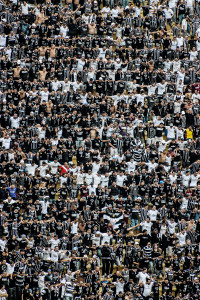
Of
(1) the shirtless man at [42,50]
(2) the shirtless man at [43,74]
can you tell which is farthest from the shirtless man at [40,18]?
(2) the shirtless man at [43,74]

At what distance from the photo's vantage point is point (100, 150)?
152 ft

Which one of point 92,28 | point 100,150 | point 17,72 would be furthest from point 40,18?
point 100,150

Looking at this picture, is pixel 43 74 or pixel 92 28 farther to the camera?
pixel 92 28

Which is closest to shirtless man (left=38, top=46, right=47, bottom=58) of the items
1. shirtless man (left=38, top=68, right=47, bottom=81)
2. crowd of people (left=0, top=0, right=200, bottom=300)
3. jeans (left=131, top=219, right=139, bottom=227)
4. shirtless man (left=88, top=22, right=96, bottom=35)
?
crowd of people (left=0, top=0, right=200, bottom=300)

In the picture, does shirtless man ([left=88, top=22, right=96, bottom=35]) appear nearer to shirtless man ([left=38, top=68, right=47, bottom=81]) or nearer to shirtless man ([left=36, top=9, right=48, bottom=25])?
shirtless man ([left=36, top=9, right=48, bottom=25])

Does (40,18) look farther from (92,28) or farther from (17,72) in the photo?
(17,72)

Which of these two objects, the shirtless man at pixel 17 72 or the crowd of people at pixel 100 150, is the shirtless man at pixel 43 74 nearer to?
the crowd of people at pixel 100 150

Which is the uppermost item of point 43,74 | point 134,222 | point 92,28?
point 92,28

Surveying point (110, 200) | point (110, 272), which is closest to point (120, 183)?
Result: point (110, 200)

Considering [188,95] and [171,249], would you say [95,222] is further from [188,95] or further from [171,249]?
[188,95]

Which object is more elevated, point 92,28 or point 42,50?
point 92,28

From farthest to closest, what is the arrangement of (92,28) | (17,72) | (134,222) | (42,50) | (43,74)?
1. (92,28)
2. (42,50)
3. (17,72)
4. (43,74)
5. (134,222)

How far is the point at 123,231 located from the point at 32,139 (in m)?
6.78

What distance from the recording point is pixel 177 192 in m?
44.5
